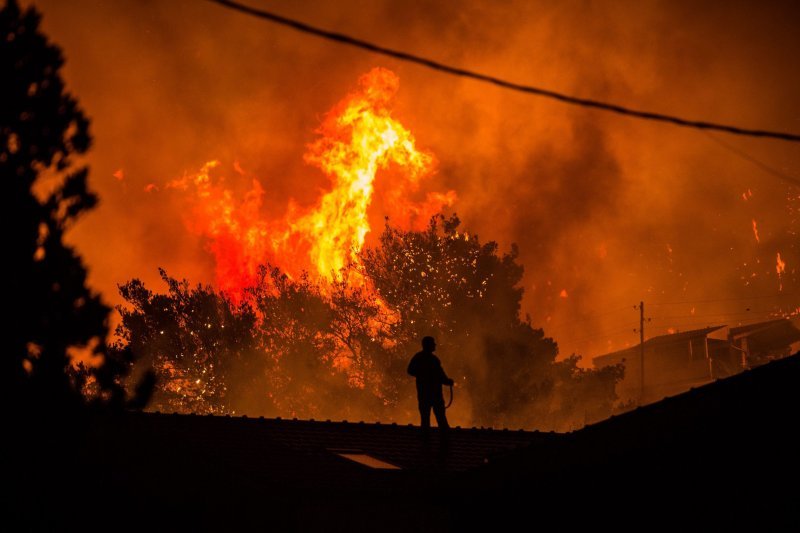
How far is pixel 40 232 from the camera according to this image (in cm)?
1392

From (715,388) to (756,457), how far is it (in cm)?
93

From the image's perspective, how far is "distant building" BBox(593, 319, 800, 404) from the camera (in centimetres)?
6394

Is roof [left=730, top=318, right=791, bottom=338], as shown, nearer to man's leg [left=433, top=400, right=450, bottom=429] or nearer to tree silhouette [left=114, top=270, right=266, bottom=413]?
tree silhouette [left=114, top=270, right=266, bottom=413]

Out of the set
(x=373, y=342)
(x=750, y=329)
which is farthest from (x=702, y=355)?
(x=373, y=342)

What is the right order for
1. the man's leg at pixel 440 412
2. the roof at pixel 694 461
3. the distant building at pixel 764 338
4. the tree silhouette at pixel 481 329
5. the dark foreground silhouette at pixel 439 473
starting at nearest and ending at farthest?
the roof at pixel 694 461 → the dark foreground silhouette at pixel 439 473 → the man's leg at pixel 440 412 → the tree silhouette at pixel 481 329 → the distant building at pixel 764 338

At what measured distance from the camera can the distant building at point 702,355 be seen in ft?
210

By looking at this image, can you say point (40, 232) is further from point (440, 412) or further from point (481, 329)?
point (481, 329)

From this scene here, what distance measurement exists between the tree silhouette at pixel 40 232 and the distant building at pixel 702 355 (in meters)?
53.0

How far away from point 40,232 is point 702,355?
57389 mm

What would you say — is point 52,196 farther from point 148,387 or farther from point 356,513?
point 356,513

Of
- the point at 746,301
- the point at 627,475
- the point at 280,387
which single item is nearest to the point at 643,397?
the point at 280,387

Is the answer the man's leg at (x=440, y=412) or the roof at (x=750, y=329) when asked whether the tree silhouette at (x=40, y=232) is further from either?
the roof at (x=750, y=329)

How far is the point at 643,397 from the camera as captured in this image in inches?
2404

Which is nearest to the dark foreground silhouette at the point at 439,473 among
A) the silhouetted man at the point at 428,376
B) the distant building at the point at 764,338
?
the silhouetted man at the point at 428,376
